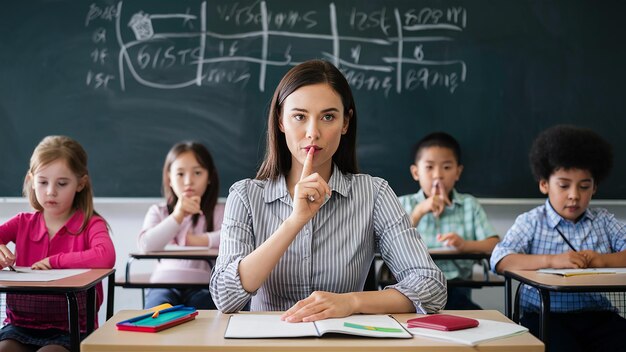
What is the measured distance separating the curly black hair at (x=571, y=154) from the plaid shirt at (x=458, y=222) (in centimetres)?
76

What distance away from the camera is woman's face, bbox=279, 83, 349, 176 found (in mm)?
1820

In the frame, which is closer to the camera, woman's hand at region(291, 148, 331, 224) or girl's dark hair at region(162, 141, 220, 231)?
woman's hand at region(291, 148, 331, 224)

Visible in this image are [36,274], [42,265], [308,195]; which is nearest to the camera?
[308,195]

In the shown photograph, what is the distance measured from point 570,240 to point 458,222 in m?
1.03

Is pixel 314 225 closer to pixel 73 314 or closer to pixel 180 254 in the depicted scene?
pixel 73 314

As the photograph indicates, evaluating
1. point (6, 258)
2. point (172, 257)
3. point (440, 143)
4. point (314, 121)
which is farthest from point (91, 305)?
point (440, 143)

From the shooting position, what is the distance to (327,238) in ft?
6.30

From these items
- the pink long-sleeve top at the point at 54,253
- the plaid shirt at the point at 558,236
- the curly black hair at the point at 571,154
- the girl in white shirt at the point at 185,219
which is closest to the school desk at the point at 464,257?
the plaid shirt at the point at 558,236

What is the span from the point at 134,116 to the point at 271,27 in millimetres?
1003

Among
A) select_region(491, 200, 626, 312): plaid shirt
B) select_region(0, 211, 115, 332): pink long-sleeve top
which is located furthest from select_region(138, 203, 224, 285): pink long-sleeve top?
select_region(491, 200, 626, 312): plaid shirt

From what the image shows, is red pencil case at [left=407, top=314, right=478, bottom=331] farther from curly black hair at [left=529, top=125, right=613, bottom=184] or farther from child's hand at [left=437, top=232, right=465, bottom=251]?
child's hand at [left=437, top=232, right=465, bottom=251]

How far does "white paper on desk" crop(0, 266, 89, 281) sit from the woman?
2.46ft

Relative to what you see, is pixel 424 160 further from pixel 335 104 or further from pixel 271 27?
pixel 335 104

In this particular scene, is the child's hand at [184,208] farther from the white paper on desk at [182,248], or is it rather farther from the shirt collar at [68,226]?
the shirt collar at [68,226]
